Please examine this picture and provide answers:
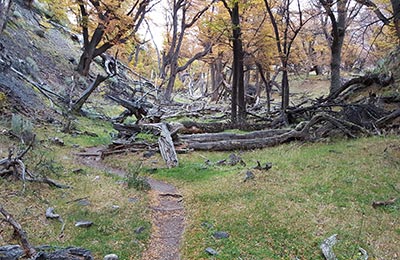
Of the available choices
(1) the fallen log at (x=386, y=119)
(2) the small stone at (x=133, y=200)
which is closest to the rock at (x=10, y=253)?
(2) the small stone at (x=133, y=200)

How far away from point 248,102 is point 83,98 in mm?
13198

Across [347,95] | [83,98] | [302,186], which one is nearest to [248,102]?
[347,95]

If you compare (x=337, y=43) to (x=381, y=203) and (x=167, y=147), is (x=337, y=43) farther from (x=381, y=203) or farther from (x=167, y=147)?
(x=381, y=203)

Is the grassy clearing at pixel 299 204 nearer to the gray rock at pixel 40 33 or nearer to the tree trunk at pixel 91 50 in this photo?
the tree trunk at pixel 91 50

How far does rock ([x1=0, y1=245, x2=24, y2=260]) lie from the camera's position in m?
3.18

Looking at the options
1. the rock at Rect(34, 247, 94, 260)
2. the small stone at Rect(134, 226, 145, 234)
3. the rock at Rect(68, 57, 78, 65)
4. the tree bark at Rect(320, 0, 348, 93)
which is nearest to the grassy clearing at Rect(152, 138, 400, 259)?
the small stone at Rect(134, 226, 145, 234)

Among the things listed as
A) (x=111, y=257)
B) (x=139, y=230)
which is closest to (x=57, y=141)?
(x=139, y=230)

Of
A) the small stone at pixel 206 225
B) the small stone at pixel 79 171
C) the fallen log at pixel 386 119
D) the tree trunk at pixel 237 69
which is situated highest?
the tree trunk at pixel 237 69

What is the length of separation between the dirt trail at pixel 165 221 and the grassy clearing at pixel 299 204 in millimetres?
166

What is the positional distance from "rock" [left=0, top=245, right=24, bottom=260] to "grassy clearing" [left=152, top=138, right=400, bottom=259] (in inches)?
76.5

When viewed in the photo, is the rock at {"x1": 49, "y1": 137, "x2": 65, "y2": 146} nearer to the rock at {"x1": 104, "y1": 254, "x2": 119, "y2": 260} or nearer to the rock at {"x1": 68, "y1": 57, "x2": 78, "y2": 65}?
the rock at {"x1": 104, "y1": 254, "x2": 119, "y2": 260}

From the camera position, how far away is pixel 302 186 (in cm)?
604

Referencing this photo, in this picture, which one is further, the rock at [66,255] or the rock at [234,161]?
the rock at [234,161]

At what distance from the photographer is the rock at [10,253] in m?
3.18
